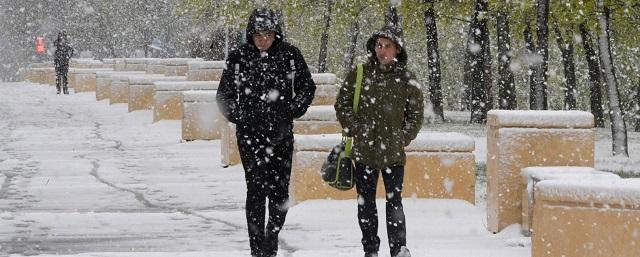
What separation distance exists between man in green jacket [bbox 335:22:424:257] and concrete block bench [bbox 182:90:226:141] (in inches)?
427

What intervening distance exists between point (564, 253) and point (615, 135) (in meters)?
12.9

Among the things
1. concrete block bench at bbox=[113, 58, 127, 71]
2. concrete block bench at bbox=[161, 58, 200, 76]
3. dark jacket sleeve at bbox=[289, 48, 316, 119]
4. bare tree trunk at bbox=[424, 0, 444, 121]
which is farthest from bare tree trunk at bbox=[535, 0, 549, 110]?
concrete block bench at bbox=[113, 58, 127, 71]

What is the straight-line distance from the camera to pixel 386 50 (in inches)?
298

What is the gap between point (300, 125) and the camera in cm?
1423

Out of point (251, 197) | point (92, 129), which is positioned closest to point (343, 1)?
point (92, 129)

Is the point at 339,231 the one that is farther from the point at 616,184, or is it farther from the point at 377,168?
the point at 616,184

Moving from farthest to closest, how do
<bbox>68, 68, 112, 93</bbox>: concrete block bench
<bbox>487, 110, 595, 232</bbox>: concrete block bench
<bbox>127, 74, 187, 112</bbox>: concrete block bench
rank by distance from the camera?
1. <bbox>68, 68, 112, 93</bbox>: concrete block bench
2. <bbox>127, 74, 187, 112</bbox>: concrete block bench
3. <bbox>487, 110, 595, 232</bbox>: concrete block bench

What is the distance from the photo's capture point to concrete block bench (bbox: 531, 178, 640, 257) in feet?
22.8

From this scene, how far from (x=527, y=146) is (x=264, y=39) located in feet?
8.90

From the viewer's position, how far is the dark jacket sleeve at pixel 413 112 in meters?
7.68

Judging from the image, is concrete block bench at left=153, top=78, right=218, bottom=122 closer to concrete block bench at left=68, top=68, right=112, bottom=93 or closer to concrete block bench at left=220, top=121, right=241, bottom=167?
concrete block bench at left=220, top=121, right=241, bottom=167

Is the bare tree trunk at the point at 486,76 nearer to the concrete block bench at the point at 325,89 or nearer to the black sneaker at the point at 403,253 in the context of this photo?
the concrete block bench at the point at 325,89

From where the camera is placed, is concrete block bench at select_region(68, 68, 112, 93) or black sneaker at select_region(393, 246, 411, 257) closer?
black sneaker at select_region(393, 246, 411, 257)

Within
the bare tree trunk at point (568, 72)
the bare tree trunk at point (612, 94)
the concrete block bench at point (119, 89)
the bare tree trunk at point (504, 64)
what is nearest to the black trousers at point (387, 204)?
the bare tree trunk at point (612, 94)
